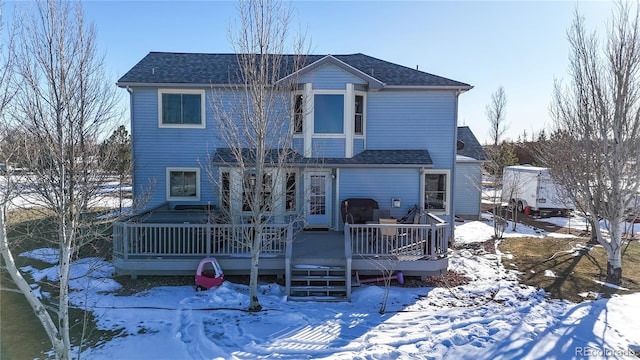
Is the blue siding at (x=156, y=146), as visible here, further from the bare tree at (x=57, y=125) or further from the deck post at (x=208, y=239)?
the bare tree at (x=57, y=125)

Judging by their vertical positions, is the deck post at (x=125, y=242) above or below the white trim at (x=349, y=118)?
below

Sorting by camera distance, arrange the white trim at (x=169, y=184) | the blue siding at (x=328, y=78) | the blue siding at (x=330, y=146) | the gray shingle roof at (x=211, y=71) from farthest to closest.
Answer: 1. the white trim at (x=169, y=184)
2. the gray shingle roof at (x=211, y=71)
3. the blue siding at (x=330, y=146)
4. the blue siding at (x=328, y=78)

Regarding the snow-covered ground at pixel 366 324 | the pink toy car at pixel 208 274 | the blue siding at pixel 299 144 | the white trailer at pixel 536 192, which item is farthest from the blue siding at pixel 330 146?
the white trailer at pixel 536 192

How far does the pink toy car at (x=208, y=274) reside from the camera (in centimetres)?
845

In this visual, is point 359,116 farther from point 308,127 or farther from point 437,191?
point 437,191

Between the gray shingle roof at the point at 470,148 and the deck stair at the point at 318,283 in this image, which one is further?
the gray shingle roof at the point at 470,148

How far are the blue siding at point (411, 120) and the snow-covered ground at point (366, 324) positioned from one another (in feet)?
18.2

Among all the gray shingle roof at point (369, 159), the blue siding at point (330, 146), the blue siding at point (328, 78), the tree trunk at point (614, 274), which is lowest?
the tree trunk at point (614, 274)

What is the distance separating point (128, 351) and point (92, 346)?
2.51 ft

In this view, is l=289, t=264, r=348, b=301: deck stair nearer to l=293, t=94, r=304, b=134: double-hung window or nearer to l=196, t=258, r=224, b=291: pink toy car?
l=196, t=258, r=224, b=291: pink toy car

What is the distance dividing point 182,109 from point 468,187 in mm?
14969

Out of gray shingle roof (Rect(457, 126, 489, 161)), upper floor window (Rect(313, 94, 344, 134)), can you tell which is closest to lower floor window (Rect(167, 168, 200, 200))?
upper floor window (Rect(313, 94, 344, 134))

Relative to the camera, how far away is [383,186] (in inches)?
492

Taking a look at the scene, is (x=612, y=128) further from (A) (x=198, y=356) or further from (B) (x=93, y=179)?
(B) (x=93, y=179)
